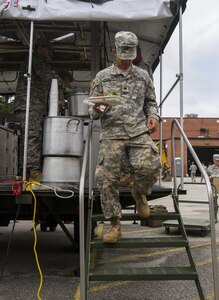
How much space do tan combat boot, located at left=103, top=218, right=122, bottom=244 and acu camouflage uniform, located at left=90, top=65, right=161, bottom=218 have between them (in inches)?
3.3

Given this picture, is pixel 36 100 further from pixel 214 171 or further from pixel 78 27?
pixel 214 171

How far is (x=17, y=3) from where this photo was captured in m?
4.42

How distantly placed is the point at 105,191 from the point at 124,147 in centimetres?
45

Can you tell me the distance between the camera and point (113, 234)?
3.68 meters

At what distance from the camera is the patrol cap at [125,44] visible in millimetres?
3646

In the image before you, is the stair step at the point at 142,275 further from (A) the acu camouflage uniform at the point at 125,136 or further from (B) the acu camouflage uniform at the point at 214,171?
(B) the acu camouflage uniform at the point at 214,171

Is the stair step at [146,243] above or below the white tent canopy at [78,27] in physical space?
below

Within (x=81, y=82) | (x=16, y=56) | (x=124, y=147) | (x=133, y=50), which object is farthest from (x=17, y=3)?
(x=81, y=82)

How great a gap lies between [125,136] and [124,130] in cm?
6

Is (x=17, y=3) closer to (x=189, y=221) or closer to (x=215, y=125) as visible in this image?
(x=189, y=221)

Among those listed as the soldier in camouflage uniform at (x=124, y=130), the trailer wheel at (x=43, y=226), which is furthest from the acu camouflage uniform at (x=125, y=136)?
the trailer wheel at (x=43, y=226)

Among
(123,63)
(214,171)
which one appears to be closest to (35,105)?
(123,63)

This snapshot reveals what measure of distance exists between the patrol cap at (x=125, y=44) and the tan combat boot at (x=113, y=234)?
1499mm

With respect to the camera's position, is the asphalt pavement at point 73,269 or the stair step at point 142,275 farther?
the asphalt pavement at point 73,269
